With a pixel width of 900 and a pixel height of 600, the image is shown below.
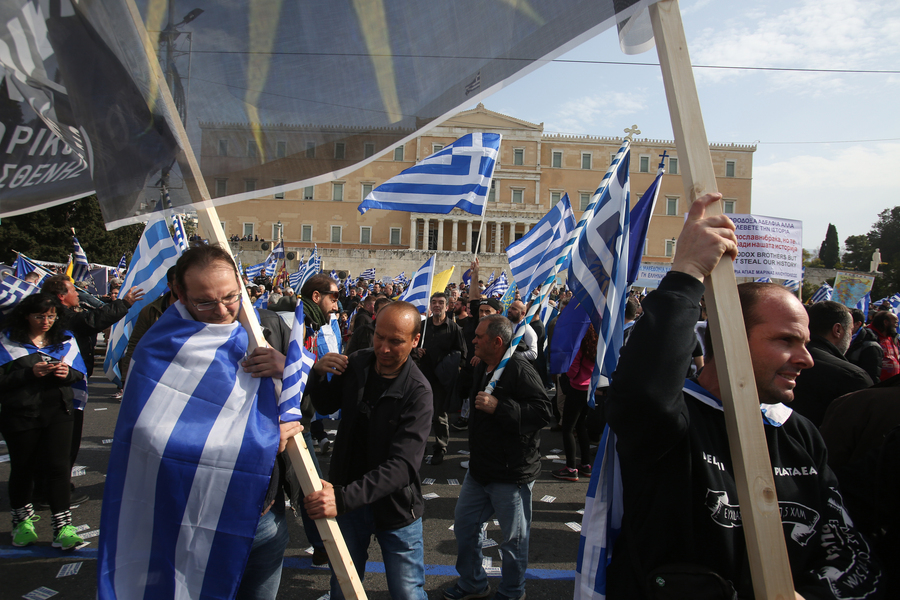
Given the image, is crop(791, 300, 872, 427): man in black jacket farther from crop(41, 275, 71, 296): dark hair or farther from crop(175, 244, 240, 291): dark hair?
crop(41, 275, 71, 296): dark hair

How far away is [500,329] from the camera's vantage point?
349 cm

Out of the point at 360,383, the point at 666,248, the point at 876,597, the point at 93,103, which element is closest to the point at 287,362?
the point at 360,383

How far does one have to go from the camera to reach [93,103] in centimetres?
158

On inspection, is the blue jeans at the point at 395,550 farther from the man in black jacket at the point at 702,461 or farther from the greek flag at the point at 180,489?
the man in black jacket at the point at 702,461

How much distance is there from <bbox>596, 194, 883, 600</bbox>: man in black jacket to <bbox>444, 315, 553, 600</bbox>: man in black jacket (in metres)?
1.65

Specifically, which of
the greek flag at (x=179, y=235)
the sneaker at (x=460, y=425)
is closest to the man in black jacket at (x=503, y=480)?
the greek flag at (x=179, y=235)

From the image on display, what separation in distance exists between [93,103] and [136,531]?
1.32 meters

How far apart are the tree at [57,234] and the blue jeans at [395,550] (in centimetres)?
2222

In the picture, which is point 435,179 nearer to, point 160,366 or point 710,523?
point 160,366

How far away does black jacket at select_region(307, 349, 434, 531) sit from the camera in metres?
2.21

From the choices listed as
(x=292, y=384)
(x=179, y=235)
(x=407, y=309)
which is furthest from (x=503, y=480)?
(x=179, y=235)

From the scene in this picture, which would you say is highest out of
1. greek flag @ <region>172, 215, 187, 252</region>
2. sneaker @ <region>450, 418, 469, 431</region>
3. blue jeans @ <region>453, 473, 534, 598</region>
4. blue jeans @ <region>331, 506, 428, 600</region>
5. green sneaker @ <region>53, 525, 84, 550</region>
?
greek flag @ <region>172, 215, 187, 252</region>

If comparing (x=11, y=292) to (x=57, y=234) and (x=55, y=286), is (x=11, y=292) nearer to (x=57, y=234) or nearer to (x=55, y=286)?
(x=55, y=286)

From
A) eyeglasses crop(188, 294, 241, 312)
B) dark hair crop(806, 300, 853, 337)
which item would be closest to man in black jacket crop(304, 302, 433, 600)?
eyeglasses crop(188, 294, 241, 312)
